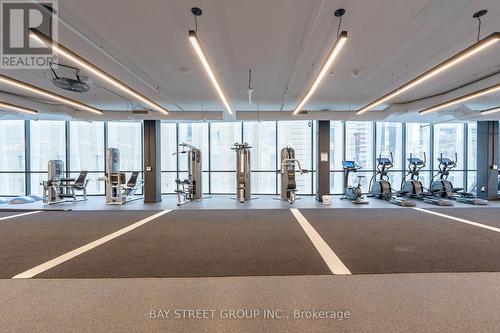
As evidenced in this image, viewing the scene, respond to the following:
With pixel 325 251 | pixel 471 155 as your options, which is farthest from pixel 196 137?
pixel 471 155

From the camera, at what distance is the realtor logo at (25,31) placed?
3.03 metres

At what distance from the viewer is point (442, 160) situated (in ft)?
26.8

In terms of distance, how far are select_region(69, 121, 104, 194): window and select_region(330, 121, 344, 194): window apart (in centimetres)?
985

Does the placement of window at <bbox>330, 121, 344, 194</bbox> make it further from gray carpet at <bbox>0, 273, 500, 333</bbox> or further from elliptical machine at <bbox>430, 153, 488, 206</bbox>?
gray carpet at <bbox>0, 273, 500, 333</bbox>

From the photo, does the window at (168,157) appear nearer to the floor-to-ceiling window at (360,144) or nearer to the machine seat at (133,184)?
the machine seat at (133,184)

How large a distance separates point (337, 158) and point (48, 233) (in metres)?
9.42

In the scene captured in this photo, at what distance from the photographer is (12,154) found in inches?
353

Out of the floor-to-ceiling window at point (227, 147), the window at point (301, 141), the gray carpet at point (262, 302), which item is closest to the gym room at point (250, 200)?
the gray carpet at point (262, 302)

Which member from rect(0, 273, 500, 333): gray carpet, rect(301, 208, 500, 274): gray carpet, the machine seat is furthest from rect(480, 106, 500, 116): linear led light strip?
the machine seat

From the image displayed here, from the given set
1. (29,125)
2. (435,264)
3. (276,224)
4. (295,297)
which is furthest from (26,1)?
(29,125)

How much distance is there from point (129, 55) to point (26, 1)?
151 cm

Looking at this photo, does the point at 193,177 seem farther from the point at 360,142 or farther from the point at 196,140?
the point at 360,142

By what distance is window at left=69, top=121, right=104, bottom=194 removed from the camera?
30.8 feet

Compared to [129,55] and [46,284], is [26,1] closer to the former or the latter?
[129,55]
